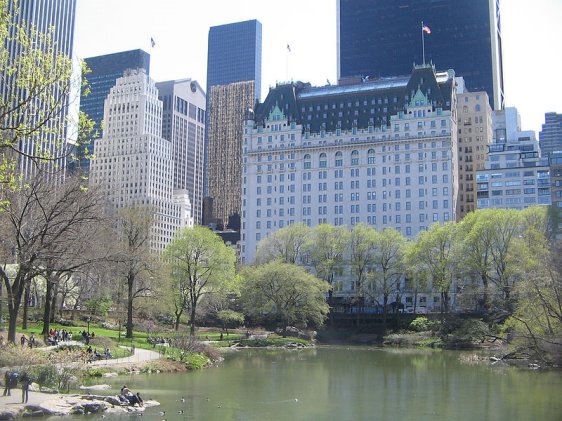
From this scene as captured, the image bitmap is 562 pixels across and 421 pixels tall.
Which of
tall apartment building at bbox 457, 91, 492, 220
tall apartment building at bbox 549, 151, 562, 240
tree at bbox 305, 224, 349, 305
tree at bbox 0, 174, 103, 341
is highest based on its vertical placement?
tall apartment building at bbox 457, 91, 492, 220

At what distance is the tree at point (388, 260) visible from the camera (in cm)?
11438

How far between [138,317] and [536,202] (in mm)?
104868

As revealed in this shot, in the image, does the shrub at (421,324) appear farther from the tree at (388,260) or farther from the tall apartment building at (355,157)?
the tall apartment building at (355,157)

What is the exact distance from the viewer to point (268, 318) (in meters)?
106

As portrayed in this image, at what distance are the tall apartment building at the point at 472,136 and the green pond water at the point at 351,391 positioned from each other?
12967 centimetres

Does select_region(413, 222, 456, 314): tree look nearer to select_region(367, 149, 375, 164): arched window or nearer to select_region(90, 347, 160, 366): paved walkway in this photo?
select_region(367, 149, 375, 164): arched window

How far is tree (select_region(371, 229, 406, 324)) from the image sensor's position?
375 ft

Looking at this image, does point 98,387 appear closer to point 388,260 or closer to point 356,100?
point 388,260

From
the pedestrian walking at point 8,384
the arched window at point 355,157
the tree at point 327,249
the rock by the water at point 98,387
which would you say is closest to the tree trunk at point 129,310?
the rock by the water at point 98,387

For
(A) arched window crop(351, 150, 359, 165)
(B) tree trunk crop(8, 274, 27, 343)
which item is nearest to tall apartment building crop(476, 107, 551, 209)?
(A) arched window crop(351, 150, 359, 165)

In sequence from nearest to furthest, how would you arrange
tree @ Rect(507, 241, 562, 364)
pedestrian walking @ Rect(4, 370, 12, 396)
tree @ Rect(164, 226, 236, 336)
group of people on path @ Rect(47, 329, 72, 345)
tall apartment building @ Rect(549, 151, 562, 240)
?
pedestrian walking @ Rect(4, 370, 12, 396) → tree @ Rect(507, 241, 562, 364) → group of people on path @ Rect(47, 329, 72, 345) → tree @ Rect(164, 226, 236, 336) → tall apartment building @ Rect(549, 151, 562, 240)

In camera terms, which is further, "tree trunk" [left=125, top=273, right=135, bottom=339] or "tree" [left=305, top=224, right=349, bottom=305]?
"tree" [left=305, top=224, right=349, bottom=305]

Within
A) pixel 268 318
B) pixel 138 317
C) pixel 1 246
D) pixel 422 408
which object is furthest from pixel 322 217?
pixel 422 408

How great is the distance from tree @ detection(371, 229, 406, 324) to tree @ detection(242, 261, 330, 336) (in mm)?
16535
